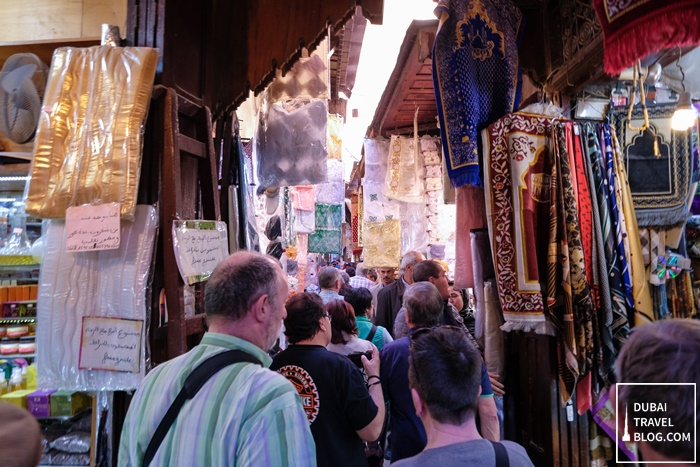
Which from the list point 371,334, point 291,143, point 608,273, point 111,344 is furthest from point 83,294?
point 608,273

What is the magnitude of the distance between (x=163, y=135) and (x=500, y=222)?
6.10ft

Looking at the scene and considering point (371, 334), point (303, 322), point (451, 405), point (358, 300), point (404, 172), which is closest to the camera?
point (451, 405)

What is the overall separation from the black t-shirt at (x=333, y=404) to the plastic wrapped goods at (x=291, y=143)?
1.49 metres

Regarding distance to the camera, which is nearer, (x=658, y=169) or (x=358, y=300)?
(x=658, y=169)

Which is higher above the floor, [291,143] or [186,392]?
[291,143]

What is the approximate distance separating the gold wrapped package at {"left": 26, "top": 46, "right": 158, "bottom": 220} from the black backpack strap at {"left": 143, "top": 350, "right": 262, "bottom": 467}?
0.81 m

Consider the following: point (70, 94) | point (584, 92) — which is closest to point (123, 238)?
point (70, 94)

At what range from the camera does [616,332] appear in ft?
8.27

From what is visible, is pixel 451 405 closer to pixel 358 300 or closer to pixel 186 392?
pixel 186 392

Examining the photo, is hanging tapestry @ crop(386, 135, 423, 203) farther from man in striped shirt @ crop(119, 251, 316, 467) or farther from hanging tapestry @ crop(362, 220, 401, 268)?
man in striped shirt @ crop(119, 251, 316, 467)

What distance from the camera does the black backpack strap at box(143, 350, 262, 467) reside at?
3.79ft

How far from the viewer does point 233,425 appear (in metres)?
1.10

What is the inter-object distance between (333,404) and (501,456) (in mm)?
860

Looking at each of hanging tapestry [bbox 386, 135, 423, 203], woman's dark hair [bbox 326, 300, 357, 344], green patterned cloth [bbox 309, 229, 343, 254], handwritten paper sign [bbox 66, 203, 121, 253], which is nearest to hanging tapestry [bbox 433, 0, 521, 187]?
woman's dark hair [bbox 326, 300, 357, 344]
